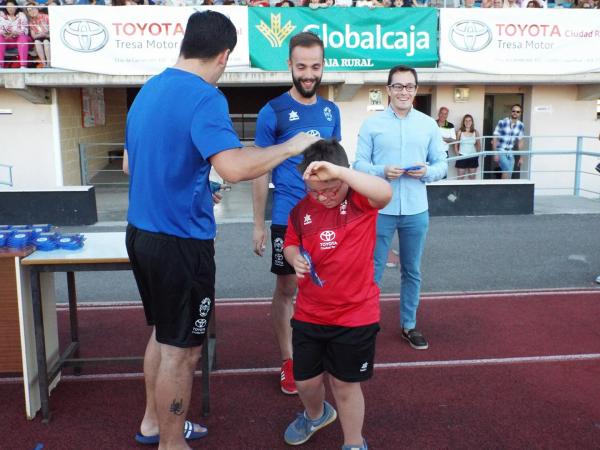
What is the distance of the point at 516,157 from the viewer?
15.3m

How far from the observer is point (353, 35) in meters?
12.3

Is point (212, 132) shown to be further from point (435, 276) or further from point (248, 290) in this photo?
point (435, 276)

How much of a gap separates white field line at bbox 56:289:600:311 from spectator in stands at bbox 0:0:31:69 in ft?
28.0

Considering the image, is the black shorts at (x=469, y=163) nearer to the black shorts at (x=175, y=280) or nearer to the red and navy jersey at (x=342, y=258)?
the red and navy jersey at (x=342, y=258)

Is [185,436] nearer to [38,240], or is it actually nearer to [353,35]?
[38,240]

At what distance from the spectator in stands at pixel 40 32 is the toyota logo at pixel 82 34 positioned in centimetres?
106

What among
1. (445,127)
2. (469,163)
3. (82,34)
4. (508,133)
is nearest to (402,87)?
(82,34)

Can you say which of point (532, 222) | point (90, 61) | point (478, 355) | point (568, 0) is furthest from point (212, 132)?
point (568, 0)

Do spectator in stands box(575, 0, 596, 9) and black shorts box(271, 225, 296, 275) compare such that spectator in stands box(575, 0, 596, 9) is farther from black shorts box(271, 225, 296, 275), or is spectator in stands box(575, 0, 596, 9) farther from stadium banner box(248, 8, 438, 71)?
black shorts box(271, 225, 296, 275)

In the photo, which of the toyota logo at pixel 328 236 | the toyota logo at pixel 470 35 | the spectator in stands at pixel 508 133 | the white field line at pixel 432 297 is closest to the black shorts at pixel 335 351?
the toyota logo at pixel 328 236

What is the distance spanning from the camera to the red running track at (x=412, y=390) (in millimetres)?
3475

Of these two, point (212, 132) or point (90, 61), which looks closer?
point (212, 132)

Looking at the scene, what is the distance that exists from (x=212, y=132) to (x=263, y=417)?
1919 millimetres

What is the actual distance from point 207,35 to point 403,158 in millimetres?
2146
